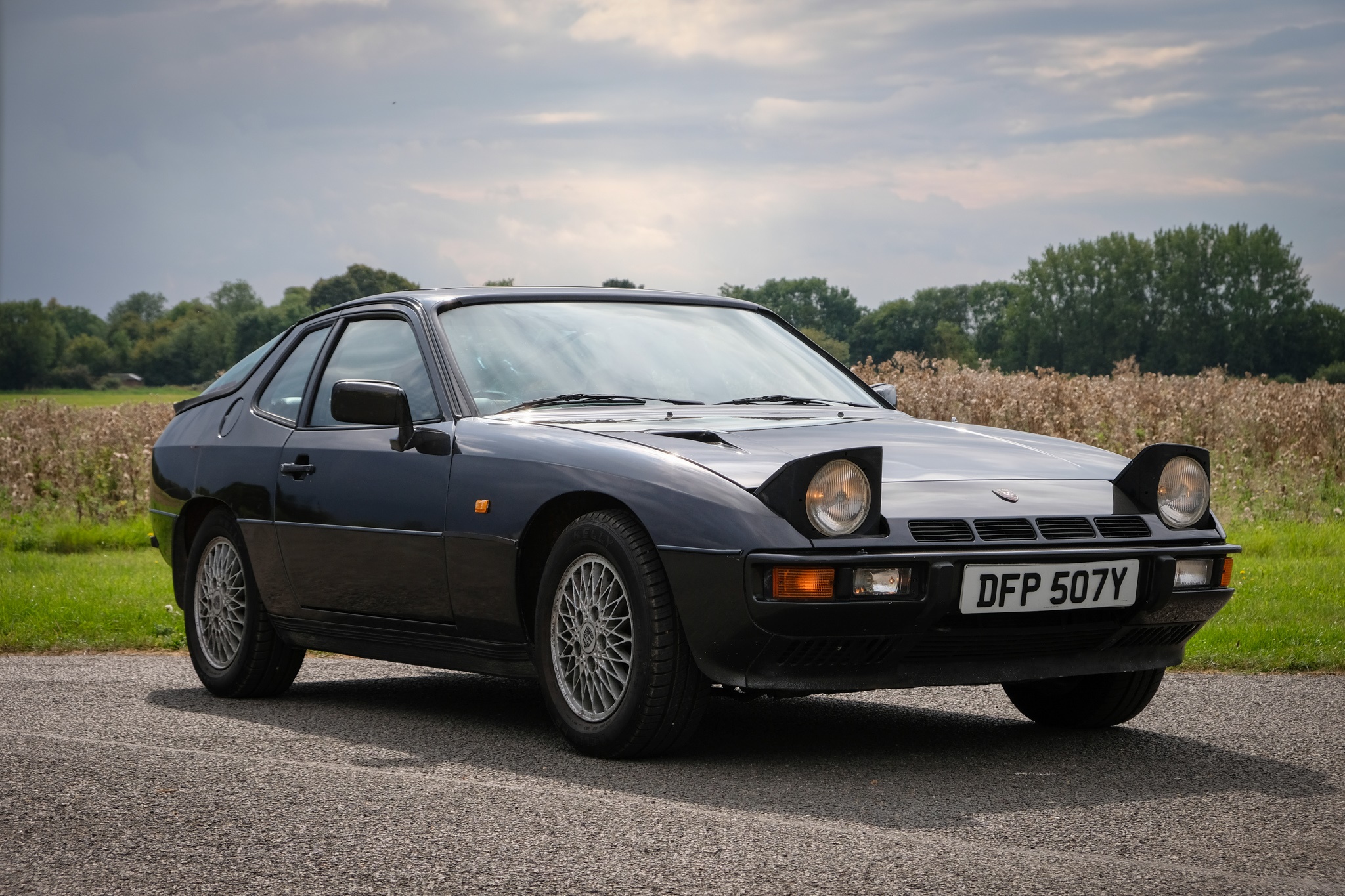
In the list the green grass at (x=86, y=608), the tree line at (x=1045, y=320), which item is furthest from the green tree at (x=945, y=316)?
the green grass at (x=86, y=608)

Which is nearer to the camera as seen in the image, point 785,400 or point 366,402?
point 366,402

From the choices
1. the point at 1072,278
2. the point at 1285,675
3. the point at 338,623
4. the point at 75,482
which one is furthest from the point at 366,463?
the point at 1072,278

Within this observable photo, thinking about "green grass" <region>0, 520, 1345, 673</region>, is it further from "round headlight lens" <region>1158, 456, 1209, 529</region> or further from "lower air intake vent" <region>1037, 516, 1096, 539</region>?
"lower air intake vent" <region>1037, 516, 1096, 539</region>

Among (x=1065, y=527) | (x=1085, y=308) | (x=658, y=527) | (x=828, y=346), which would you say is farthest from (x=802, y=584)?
(x=1085, y=308)

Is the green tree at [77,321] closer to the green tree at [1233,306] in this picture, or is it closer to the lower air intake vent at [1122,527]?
the green tree at [1233,306]

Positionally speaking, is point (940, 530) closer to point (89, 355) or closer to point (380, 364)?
point (380, 364)

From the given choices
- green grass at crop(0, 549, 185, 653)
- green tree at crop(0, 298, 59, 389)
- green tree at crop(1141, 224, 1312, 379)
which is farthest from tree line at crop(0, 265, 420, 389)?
green grass at crop(0, 549, 185, 653)

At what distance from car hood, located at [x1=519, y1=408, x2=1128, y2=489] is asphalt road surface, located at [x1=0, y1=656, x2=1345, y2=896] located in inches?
A: 35.8

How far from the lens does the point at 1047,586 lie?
15.6 ft

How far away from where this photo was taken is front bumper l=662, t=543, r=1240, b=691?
4.53m

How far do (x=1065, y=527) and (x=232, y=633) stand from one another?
3.63m

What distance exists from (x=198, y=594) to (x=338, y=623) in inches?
45.8

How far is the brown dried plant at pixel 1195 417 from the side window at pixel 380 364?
951 cm

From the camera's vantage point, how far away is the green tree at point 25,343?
281ft
